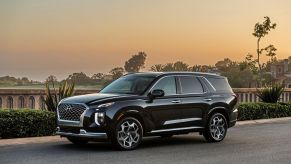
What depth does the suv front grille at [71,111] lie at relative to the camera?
13.2m

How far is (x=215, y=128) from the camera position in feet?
50.8

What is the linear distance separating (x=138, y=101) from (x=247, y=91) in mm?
14942

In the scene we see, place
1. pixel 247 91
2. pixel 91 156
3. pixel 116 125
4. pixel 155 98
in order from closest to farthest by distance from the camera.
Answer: pixel 91 156, pixel 116 125, pixel 155 98, pixel 247 91

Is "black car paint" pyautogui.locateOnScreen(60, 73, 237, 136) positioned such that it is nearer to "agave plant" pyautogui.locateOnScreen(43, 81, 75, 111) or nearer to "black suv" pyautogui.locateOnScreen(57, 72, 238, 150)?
"black suv" pyautogui.locateOnScreen(57, 72, 238, 150)

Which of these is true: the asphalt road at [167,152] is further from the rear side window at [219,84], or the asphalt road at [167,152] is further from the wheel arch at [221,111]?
the rear side window at [219,84]

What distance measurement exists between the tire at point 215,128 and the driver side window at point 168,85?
4.38 feet

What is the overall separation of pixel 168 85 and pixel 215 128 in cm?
181

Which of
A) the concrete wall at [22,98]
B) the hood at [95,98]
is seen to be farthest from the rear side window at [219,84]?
the concrete wall at [22,98]

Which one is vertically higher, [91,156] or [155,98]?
[155,98]

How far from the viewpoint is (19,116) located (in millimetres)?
15250

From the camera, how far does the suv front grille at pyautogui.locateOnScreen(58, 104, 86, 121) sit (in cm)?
1320

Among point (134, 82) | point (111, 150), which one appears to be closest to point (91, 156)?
point (111, 150)

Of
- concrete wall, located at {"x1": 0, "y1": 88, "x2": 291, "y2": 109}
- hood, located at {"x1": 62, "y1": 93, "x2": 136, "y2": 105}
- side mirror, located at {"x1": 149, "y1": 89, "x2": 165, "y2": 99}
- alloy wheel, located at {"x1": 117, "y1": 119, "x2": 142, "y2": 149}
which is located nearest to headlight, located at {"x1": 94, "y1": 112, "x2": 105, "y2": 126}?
hood, located at {"x1": 62, "y1": 93, "x2": 136, "y2": 105}

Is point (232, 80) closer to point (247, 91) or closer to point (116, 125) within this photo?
point (247, 91)
